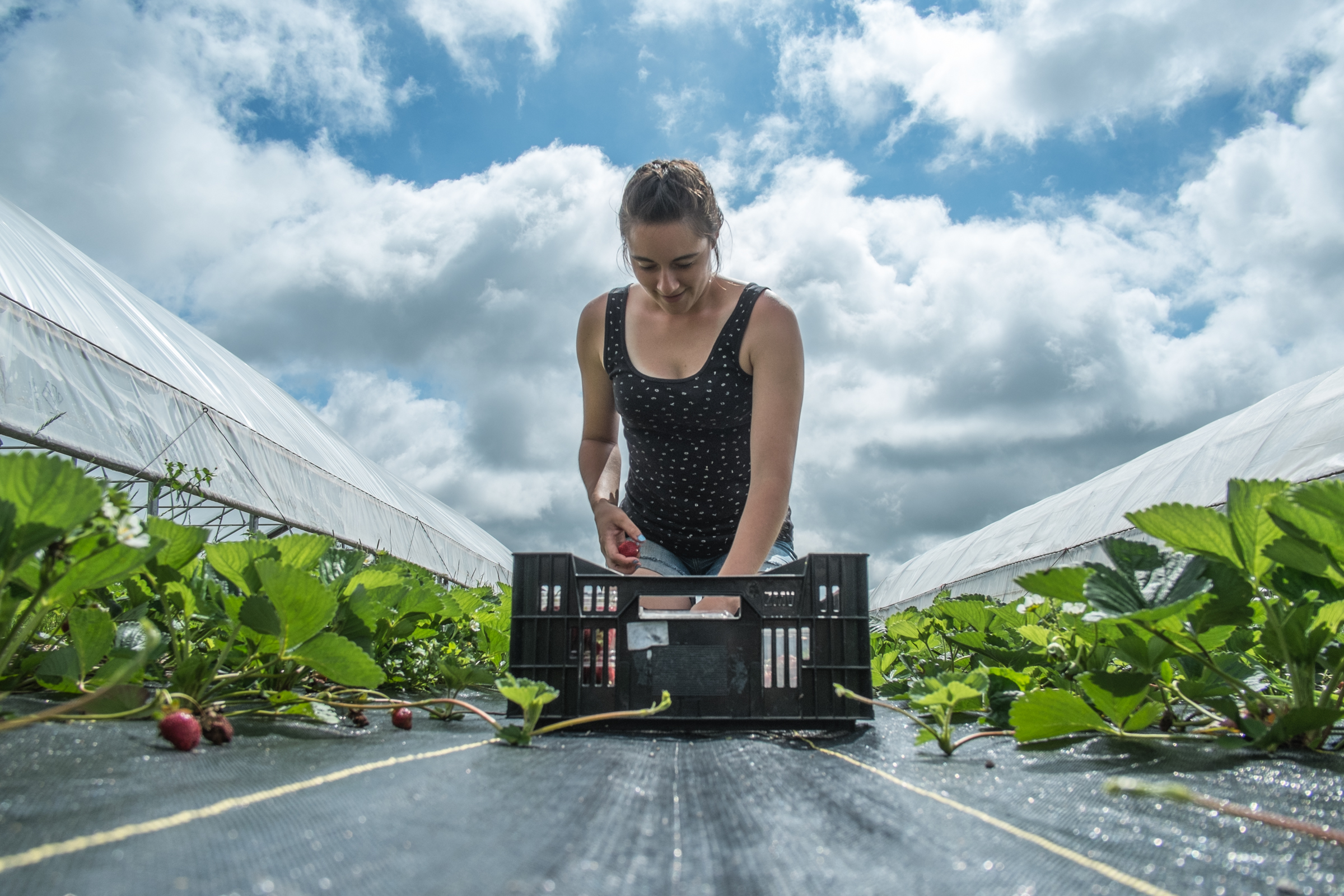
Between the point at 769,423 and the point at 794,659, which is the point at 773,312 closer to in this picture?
the point at 769,423

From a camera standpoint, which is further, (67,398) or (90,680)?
(67,398)

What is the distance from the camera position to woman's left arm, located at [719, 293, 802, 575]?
6.26 ft

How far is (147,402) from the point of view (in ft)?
25.5

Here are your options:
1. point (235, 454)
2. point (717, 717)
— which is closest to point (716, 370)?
point (717, 717)

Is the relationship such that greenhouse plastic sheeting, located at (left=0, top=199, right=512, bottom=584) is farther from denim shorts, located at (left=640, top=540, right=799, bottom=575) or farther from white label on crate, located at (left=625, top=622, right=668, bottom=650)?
white label on crate, located at (left=625, top=622, right=668, bottom=650)

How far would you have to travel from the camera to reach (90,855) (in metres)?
0.45

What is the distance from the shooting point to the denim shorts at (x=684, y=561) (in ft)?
7.47

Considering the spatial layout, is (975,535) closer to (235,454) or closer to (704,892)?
(235,454)

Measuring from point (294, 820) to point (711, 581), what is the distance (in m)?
0.99

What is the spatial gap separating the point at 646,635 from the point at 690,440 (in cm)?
89

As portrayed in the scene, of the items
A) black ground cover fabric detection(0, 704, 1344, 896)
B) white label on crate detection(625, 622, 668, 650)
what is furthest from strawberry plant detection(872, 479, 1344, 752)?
white label on crate detection(625, 622, 668, 650)

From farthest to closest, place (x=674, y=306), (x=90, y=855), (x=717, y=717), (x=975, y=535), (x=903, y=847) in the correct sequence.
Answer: (x=975, y=535), (x=674, y=306), (x=717, y=717), (x=903, y=847), (x=90, y=855)

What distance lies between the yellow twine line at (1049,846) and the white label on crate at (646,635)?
696 millimetres

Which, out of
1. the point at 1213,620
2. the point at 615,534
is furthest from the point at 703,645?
the point at 1213,620
